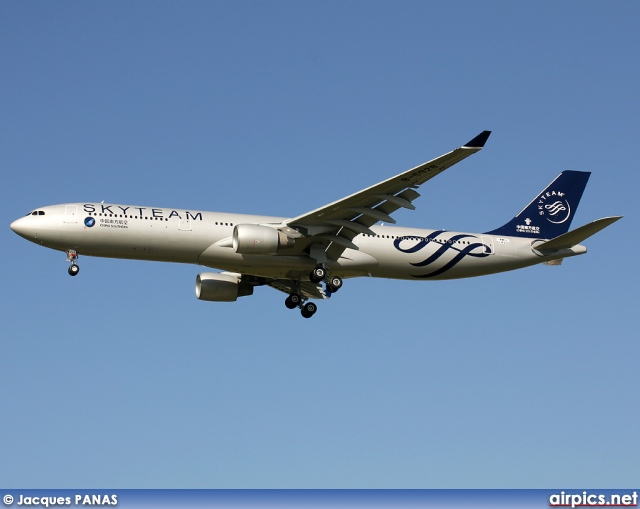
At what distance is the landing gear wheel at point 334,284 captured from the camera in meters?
38.6

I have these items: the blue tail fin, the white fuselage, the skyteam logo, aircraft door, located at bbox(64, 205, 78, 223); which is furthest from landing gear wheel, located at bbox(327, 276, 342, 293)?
the skyteam logo

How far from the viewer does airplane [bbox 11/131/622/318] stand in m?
35.9

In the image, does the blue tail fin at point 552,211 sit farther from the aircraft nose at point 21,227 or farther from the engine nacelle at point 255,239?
the aircraft nose at point 21,227

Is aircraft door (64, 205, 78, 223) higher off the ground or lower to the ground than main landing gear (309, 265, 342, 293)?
higher

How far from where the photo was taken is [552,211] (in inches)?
1720

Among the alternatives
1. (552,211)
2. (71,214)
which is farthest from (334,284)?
(552,211)

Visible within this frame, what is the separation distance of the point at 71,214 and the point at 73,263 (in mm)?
1924

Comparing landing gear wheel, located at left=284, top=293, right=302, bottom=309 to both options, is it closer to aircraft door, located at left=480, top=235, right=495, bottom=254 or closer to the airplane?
the airplane

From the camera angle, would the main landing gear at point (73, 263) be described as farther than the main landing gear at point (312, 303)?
No

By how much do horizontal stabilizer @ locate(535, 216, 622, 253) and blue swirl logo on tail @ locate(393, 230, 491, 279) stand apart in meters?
2.55

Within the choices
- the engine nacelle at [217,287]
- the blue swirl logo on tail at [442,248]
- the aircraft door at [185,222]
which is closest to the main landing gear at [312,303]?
the engine nacelle at [217,287]

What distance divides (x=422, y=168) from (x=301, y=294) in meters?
10.7

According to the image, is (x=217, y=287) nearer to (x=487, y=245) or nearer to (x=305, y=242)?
(x=305, y=242)

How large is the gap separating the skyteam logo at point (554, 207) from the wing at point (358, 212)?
10.3 metres
